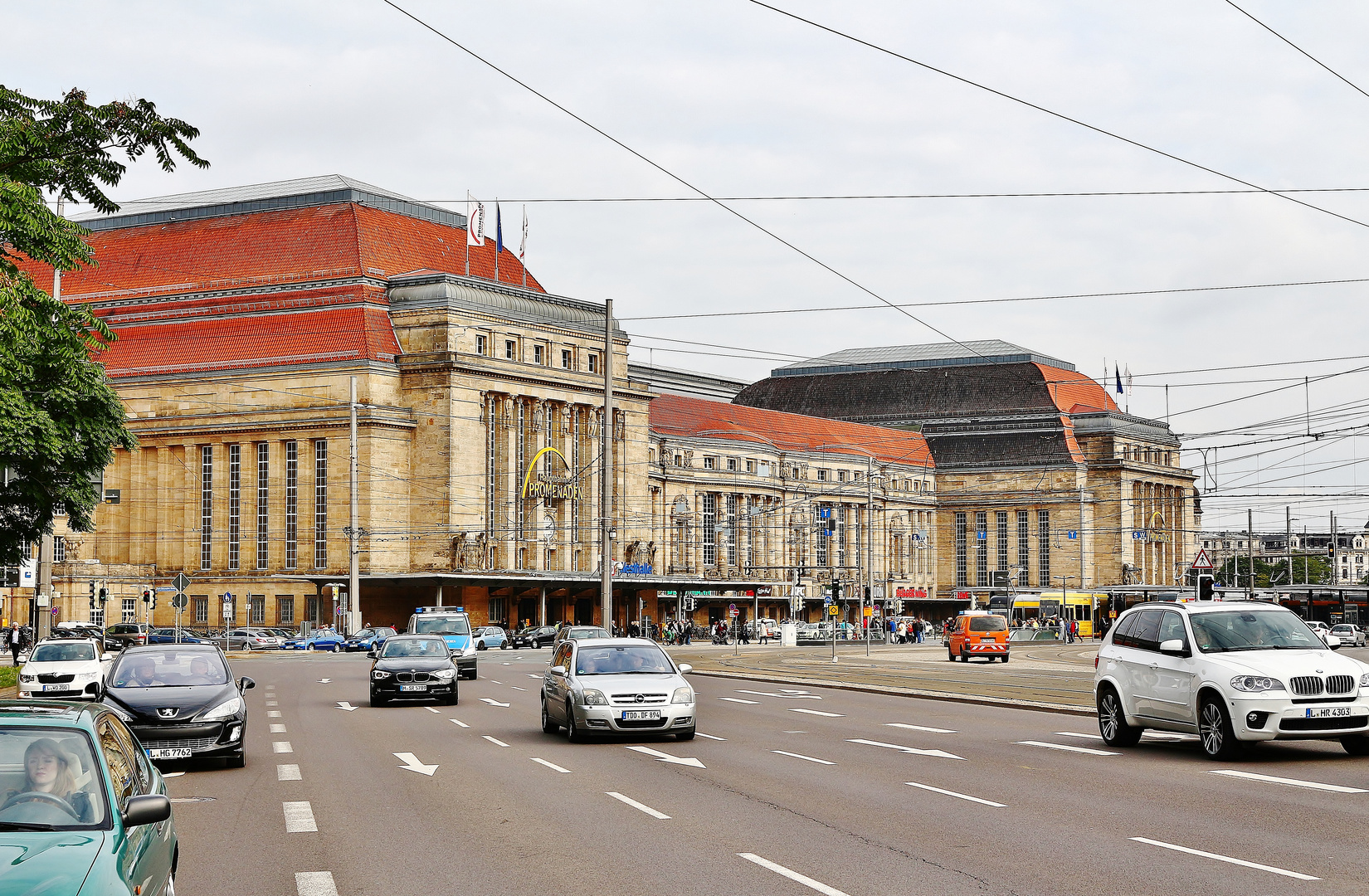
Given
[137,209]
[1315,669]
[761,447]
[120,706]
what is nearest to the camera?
[1315,669]

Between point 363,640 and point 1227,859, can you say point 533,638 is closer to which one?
point 363,640

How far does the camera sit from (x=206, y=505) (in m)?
105

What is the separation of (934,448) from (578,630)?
4890 inches

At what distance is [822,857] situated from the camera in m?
11.8

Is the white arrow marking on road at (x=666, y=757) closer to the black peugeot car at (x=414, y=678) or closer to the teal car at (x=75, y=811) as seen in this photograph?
the teal car at (x=75, y=811)

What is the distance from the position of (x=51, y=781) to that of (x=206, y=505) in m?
101

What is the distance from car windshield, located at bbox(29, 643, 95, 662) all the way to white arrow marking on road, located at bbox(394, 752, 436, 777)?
55.4ft

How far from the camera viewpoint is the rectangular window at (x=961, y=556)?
16225 centimetres

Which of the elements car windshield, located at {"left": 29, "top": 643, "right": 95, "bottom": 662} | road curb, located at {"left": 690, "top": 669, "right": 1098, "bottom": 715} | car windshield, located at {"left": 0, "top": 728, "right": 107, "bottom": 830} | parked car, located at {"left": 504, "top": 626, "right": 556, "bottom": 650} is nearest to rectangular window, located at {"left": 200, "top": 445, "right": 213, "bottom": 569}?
parked car, located at {"left": 504, "top": 626, "right": 556, "bottom": 650}

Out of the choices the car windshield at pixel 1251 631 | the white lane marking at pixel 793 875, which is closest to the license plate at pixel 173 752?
the white lane marking at pixel 793 875

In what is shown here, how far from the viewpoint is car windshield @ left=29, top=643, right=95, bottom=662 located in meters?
35.2

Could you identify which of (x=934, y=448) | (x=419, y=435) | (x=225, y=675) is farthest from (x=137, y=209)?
(x=225, y=675)

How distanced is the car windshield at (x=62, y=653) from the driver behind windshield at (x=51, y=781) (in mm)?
29248

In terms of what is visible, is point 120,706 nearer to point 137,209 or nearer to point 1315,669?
point 1315,669
